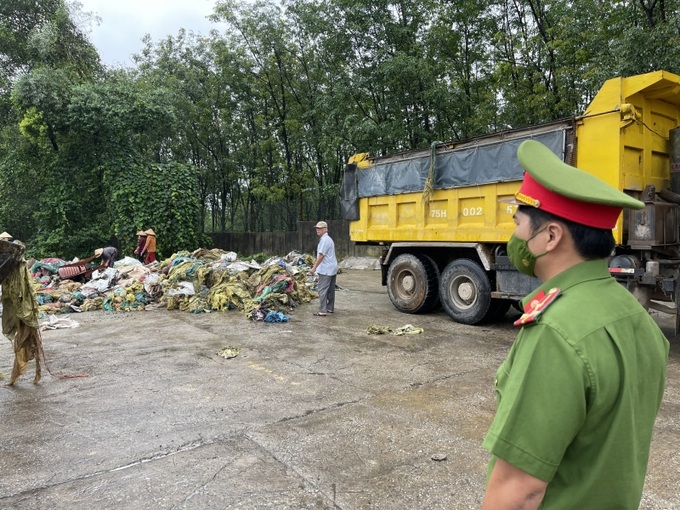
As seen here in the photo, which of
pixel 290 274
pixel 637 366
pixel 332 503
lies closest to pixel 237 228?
pixel 290 274

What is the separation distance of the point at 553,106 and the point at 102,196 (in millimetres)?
16809

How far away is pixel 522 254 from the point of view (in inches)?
51.2

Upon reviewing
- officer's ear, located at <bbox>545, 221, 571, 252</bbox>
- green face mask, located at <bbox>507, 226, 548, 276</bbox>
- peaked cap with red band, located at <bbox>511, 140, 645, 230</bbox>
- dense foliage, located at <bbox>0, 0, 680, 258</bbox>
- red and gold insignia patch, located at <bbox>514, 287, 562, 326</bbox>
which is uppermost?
dense foliage, located at <bbox>0, 0, 680, 258</bbox>

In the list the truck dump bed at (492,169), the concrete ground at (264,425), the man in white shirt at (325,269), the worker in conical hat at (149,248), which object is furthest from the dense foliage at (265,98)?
the concrete ground at (264,425)

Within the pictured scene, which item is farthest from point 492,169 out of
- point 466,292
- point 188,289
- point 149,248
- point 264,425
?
point 149,248

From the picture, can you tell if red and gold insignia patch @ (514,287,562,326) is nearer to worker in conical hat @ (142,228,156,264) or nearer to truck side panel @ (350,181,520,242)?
truck side panel @ (350,181,520,242)

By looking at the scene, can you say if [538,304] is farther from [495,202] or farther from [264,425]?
[495,202]

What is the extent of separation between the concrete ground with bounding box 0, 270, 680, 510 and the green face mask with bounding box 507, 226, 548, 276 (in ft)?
6.53

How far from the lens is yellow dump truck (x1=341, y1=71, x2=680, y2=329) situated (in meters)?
5.80

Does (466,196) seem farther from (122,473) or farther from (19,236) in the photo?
(19,236)

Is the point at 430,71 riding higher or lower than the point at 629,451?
higher

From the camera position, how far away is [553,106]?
569 inches

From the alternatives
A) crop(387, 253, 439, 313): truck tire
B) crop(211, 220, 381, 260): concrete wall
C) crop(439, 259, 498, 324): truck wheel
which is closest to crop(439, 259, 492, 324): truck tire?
crop(439, 259, 498, 324): truck wheel

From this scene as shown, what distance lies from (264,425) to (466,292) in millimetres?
4747
